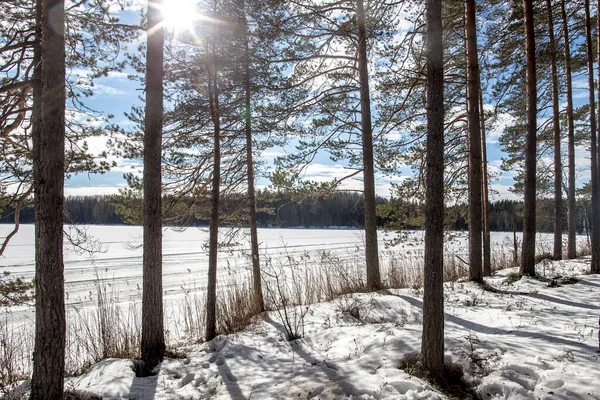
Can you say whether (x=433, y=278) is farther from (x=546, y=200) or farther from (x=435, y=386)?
(x=546, y=200)

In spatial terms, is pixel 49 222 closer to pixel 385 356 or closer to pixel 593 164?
pixel 385 356

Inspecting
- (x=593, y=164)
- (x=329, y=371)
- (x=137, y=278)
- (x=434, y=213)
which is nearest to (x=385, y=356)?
(x=329, y=371)

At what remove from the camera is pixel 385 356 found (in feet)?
12.4

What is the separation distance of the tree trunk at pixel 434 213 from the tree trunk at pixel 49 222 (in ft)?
11.3

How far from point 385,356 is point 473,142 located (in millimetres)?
5153

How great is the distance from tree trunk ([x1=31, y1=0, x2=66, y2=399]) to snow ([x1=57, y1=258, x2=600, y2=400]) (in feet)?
2.22

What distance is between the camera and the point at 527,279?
7539 mm

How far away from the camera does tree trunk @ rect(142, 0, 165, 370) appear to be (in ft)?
15.9

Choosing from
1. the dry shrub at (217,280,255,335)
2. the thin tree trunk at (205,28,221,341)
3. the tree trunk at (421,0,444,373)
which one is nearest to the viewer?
Result: the tree trunk at (421,0,444,373)

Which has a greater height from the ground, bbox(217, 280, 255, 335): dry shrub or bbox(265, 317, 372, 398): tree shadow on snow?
bbox(265, 317, 372, 398): tree shadow on snow

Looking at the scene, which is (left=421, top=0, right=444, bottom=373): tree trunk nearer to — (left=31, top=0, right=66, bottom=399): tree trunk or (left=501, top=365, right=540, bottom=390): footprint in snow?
(left=501, top=365, right=540, bottom=390): footprint in snow

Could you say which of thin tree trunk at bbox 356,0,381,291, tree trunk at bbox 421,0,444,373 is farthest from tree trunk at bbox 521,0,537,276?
tree trunk at bbox 421,0,444,373

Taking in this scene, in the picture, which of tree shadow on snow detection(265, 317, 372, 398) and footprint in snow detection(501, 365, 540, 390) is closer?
footprint in snow detection(501, 365, 540, 390)

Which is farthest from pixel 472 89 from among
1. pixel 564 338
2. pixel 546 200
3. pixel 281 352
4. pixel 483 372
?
pixel 546 200
